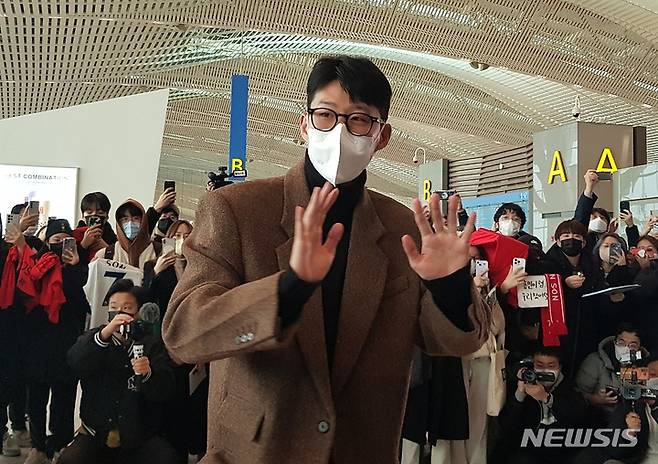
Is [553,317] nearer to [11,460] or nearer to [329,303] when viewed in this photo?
[329,303]

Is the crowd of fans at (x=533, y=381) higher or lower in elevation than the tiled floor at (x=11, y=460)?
higher

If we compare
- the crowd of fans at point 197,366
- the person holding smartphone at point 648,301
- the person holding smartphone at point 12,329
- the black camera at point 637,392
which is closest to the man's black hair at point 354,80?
the crowd of fans at point 197,366

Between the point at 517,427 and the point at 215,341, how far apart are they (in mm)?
3445

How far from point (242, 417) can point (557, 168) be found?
27.8ft

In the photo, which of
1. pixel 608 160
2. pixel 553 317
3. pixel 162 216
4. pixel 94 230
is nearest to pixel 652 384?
pixel 553 317

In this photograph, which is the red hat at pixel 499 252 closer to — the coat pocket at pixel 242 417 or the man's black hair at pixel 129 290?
the man's black hair at pixel 129 290

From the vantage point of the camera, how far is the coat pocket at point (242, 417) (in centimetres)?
143

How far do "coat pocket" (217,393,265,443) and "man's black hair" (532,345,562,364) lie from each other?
3.30 m

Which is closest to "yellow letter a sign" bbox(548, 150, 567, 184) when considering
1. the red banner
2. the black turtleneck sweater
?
the red banner

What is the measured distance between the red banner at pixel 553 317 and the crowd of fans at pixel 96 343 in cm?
194

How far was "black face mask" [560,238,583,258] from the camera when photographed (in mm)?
4742

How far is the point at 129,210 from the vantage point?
5.13 m

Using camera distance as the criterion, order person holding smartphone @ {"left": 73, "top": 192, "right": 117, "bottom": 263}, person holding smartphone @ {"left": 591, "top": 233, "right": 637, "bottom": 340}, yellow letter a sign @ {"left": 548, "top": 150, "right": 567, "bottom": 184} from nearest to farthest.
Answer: person holding smartphone @ {"left": 591, "top": 233, "right": 637, "bottom": 340} < person holding smartphone @ {"left": 73, "top": 192, "right": 117, "bottom": 263} < yellow letter a sign @ {"left": 548, "top": 150, "right": 567, "bottom": 184}

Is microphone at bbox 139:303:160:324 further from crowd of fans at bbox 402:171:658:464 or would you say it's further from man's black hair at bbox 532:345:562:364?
man's black hair at bbox 532:345:562:364
